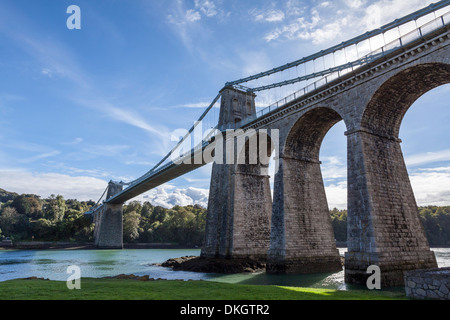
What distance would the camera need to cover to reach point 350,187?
15.7 meters

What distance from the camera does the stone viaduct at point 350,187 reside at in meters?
14.1

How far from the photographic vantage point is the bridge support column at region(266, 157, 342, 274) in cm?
1905

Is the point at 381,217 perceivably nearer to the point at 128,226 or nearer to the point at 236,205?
the point at 236,205

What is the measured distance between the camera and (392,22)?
16.0 m

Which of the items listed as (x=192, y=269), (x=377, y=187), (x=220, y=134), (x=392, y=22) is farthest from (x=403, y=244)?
(x=220, y=134)

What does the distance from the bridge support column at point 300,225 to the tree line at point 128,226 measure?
49.7m

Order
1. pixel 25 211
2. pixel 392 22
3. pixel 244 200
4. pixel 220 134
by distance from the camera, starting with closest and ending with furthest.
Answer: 1. pixel 392 22
2. pixel 244 200
3. pixel 220 134
4. pixel 25 211

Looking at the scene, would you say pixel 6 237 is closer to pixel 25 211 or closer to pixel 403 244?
pixel 25 211

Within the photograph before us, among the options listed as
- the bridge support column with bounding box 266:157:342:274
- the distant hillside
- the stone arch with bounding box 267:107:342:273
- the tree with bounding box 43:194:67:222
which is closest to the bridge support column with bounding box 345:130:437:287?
the stone arch with bounding box 267:107:342:273

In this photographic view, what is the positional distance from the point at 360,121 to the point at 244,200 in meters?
11.9

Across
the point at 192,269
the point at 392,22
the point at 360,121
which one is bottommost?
the point at 192,269

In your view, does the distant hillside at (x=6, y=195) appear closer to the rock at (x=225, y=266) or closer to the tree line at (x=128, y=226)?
the tree line at (x=128, y=226)

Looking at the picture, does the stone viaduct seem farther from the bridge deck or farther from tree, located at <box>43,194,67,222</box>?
tree, located at <box>43,194,67,222</box>

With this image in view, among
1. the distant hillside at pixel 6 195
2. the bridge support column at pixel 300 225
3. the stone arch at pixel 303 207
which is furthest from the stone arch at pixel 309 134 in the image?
the distant hillside at pixel 6 195
